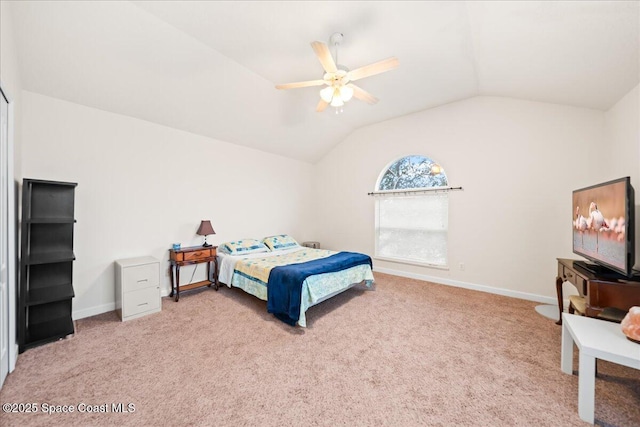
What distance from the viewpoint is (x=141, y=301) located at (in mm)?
2807

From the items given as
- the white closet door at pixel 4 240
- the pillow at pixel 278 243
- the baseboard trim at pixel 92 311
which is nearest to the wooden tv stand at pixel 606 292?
Answer: the pillow at pixel 278 243

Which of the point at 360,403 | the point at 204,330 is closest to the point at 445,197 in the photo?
the point at 360,403

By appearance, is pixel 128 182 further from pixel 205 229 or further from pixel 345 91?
pixel 345 91

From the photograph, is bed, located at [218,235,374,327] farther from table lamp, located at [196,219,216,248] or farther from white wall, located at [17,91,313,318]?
white wall, located at [17,91,313,318]

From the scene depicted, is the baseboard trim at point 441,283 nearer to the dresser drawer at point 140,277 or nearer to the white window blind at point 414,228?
the white window blind at point 414,228

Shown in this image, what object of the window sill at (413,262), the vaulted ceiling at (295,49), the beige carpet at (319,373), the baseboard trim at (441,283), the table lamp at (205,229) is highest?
the vaulted ceiling at (295,49)

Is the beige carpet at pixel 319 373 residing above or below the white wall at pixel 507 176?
below

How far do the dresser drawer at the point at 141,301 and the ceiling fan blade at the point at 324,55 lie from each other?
3.15 metres

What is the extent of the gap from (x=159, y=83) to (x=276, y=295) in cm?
287

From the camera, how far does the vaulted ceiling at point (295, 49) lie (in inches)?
76.6

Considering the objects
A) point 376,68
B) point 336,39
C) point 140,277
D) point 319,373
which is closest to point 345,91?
point 376,68

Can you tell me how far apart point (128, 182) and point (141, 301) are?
154 centimetres

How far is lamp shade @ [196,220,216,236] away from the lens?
12.0ft

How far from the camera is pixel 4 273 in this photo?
173cm
